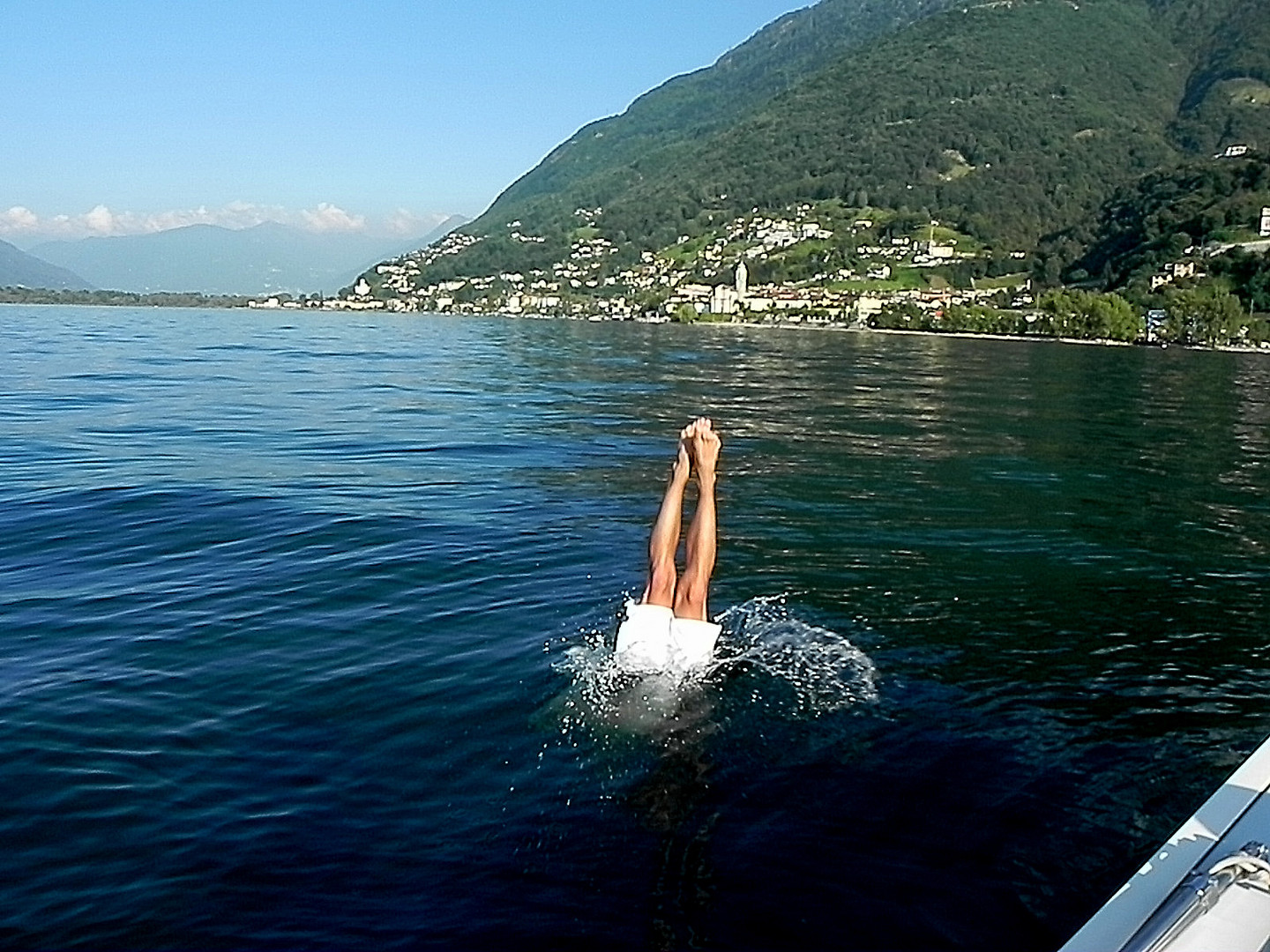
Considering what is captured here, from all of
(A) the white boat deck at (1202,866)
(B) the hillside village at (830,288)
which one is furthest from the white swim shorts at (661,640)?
(B) the hillside village at (830,288)

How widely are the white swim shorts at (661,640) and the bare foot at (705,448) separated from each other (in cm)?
116

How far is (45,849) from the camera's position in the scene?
5.98 m

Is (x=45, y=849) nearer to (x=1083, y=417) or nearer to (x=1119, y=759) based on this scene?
(x=1119, y=759)

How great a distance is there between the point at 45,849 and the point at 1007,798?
17.7ft

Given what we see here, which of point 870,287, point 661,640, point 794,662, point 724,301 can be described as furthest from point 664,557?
point 724,301

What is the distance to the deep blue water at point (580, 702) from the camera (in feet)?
18.4

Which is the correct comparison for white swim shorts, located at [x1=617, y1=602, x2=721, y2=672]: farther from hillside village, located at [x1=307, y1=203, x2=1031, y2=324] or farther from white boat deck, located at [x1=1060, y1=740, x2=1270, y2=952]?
hillside village, located at [x1=307, y1=203, x2=1031, y2=324]

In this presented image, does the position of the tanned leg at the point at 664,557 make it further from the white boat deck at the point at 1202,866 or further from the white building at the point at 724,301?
the white building at the point at 724,301

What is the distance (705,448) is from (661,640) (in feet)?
5.04

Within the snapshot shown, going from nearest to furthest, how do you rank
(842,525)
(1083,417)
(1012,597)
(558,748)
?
(558,748), (1012,597), (842,525), (1083,417)

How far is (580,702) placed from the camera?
320 inches

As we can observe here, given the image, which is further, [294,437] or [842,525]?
[294,437]

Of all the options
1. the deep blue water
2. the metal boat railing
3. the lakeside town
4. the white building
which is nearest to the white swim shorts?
the deep blue water

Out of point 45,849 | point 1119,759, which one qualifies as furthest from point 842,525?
point 45,849
